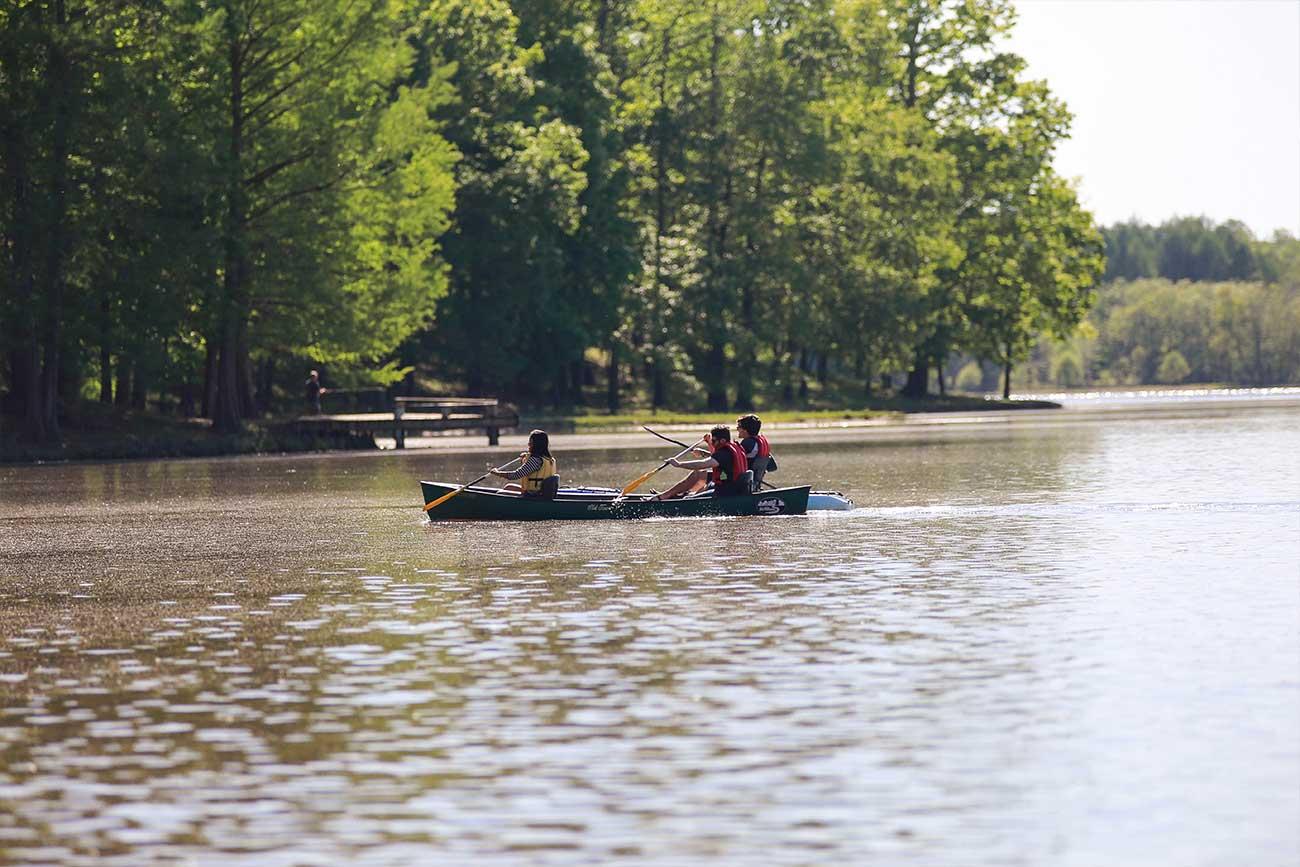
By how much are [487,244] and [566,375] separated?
49.1 feet

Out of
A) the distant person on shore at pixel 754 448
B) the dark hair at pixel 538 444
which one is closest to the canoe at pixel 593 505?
the dark hair at pixel 538 444

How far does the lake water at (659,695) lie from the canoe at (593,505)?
171 centimetres

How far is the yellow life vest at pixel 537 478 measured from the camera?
3372 centimetres

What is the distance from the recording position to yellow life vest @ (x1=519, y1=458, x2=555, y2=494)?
33.7 m

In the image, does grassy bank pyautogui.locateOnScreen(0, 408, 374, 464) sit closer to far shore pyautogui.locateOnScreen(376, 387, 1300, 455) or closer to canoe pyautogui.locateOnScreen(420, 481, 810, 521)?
far shore pyautogui.locateOnScreen(376, 387, 1300, 455)

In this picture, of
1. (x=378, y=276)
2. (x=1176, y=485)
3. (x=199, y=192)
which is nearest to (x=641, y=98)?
(x=378, y=276)

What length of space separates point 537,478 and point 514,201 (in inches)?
1918

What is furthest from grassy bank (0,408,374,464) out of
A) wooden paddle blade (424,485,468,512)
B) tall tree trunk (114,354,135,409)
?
wooden paddle blade (424,485,468,512)

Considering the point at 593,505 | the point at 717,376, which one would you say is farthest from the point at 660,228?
the point at 593,505

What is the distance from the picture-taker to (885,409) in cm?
10931

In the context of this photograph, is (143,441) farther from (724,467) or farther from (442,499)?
(724,467)

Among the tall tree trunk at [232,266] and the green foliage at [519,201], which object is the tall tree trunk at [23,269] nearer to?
the green foliage at [519,201]

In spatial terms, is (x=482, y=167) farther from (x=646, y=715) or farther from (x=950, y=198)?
(x=646, y=715)

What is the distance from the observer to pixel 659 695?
15352 millimetres
